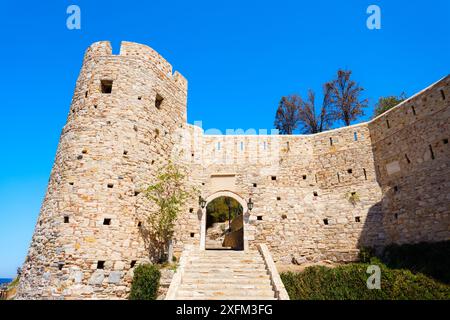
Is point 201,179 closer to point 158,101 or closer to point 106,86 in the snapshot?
point 158,101

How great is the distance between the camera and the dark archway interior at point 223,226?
19625mm

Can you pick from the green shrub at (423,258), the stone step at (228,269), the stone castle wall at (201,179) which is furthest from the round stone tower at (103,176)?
the green shrub at (423,258)

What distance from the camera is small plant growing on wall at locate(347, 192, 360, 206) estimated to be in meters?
13.2

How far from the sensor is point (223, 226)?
24.6 metres

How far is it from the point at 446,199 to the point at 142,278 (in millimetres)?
11140

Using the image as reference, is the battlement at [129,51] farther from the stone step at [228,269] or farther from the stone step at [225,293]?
the stone step at [225,293]

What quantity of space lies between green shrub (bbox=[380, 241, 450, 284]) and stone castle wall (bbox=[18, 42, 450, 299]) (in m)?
0.48

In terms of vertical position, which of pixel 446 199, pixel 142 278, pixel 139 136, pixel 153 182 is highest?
pixel 139 136

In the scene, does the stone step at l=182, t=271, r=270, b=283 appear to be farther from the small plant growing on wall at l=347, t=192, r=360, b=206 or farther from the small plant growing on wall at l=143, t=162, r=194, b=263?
the small plant growing on wall at l=347, t=192, r=360, b=206

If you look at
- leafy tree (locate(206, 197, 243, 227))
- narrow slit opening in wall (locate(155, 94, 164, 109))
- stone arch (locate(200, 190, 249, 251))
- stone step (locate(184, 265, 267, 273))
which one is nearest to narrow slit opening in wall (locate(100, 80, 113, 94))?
narrow slit opening in wall (locate(155, 94, 164, 109))
